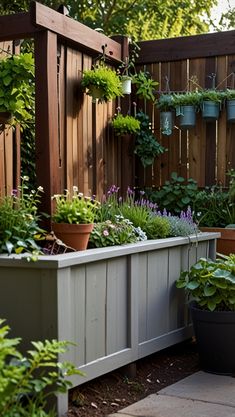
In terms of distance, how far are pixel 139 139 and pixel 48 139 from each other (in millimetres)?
1878

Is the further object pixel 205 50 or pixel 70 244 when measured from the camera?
pixel 205 50

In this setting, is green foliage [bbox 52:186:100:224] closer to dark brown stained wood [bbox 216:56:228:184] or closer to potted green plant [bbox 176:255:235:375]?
potted green plant [bbox 176:255:235:375]

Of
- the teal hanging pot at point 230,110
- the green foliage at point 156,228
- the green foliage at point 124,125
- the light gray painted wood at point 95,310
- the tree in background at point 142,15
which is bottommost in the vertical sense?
the light gray painted wood at point 95,310

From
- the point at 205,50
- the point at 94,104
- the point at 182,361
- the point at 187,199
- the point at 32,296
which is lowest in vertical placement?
the point at 182,361

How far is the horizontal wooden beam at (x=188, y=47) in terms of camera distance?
5234 mm

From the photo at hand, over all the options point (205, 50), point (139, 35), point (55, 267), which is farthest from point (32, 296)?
point (139, 35)

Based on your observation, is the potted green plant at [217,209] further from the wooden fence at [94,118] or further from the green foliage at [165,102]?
the green foliage at [165,102]

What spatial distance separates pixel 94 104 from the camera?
16.3ft

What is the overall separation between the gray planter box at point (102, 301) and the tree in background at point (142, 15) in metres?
7.15

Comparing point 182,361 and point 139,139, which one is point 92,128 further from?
point 182,361

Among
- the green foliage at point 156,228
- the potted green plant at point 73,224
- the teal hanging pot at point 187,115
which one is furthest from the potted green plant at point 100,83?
the potted green plant at point 73,224

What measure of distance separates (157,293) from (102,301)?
64 cm

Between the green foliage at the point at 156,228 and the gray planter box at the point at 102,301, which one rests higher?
the green foliage at the point at 156,228

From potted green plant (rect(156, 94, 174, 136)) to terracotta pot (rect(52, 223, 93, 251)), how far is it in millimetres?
2200
